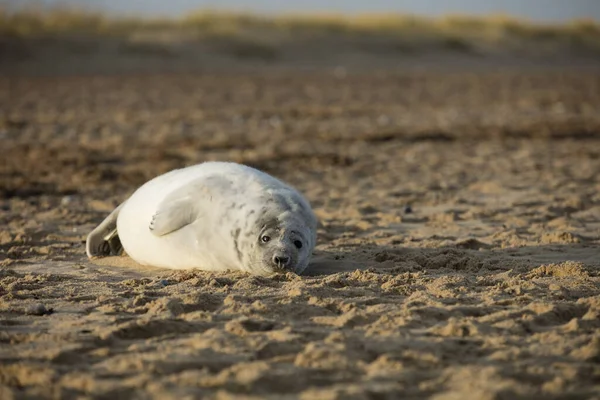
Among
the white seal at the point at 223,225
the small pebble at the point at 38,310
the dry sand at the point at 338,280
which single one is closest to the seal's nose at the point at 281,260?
the white seal at the point at 223,225

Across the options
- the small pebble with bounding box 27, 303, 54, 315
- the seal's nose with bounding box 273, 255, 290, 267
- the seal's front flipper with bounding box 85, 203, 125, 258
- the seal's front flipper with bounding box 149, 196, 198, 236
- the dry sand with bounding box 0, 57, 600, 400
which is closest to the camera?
the dry sand with bounding box 0, 57, 600, 400

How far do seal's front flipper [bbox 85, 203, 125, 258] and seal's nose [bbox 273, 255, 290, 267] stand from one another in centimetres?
168

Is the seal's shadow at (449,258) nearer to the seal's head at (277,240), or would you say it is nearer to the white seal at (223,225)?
the seal's head at (277,240)

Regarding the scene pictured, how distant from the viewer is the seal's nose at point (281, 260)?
5863 mm

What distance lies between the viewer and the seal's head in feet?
19.3

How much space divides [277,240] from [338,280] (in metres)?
0.47

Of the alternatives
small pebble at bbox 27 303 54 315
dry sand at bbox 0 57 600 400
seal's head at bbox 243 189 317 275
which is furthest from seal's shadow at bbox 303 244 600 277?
small pebble at bbox 27 303 54 315

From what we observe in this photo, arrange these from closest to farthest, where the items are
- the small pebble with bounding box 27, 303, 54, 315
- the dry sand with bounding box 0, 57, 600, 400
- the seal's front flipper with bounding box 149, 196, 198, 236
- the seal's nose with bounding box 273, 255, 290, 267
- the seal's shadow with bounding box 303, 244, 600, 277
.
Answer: the dry sand with bounding box 0, 57, 600, 400, the small pebble with bounding box 27, 303, 54, 315, the seal's nose with bounding box 273, 255, 290, 267, the seal's front flipper with bounding box 149, 196, 198, 236, the seal's shadow with bounding box 303, 244, 600, 277

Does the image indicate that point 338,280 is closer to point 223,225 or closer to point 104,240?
point 223,225

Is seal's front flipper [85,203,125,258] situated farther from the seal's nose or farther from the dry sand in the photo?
the seal's nose

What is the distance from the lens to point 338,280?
5812 millimetres

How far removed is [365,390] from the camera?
155 inches

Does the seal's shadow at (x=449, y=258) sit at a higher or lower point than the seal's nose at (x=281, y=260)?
lower

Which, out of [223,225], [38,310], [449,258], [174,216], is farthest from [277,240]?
[38,310]
